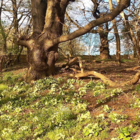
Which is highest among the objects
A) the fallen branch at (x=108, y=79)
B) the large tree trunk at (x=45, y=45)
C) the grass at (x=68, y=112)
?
the large tree trunk at (x=45, y=45)

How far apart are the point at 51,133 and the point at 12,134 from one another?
102 cm

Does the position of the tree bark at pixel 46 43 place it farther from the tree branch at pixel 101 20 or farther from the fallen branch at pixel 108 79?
the fallen branch at pixel 108 79

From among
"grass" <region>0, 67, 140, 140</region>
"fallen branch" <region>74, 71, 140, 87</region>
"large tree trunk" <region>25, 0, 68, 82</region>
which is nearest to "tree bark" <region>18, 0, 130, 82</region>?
"large tree trunk" <region>25, 0, 68, 82</region>

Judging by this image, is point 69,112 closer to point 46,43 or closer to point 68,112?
point 68,112

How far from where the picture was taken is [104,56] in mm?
15695

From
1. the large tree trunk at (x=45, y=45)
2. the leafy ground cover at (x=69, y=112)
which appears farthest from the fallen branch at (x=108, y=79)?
the large tree trunk at (x=45, y=45)

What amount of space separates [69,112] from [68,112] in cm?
3

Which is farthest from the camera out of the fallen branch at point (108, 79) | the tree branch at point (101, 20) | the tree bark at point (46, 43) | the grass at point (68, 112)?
the tree bark at point (46, 43)

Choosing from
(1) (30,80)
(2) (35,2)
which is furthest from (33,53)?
(2) (35,2)

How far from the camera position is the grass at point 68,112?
3844 millimetres

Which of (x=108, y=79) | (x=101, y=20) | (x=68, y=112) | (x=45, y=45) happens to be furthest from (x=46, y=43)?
(x=68, y=112)

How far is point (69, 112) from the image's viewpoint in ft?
15.9

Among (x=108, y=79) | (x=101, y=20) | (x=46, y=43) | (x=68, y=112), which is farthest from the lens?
(x=46, y=43)

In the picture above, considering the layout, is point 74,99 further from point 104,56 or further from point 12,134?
point 104,56
